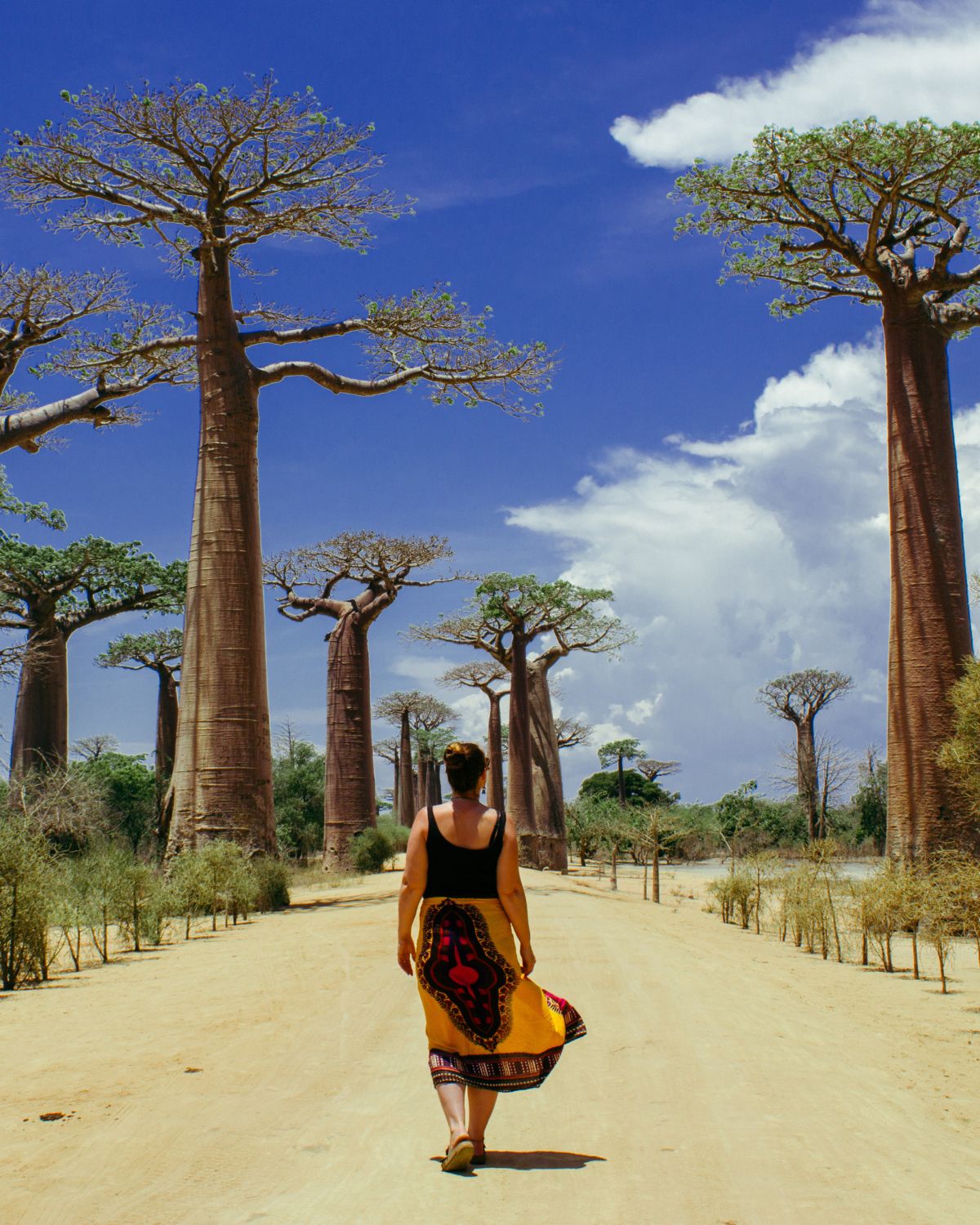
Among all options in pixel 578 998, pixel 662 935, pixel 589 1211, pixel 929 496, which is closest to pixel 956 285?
pixel 929 496

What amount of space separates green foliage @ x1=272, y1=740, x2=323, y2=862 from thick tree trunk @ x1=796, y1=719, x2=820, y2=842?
14.6 meters

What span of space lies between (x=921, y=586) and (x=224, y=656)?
8.06 meters

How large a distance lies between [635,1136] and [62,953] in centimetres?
616

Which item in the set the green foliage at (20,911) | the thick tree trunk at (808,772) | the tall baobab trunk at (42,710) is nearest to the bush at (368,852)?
the tall baobab trunk at (42,710)

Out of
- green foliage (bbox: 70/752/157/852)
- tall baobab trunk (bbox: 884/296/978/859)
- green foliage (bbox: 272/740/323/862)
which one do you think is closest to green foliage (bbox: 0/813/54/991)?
tall baobab trunk (bbox: 884/296/978/859)

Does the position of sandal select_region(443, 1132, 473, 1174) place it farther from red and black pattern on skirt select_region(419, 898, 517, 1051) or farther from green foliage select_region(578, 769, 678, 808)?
green foliage select_region(578, 769, 678, 808)

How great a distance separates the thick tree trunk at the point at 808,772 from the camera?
3272 centimetres

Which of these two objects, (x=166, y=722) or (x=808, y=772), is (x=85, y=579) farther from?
(x=808, y=772)

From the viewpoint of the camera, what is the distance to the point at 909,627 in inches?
499

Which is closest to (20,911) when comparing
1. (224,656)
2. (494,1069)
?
(494,1069)

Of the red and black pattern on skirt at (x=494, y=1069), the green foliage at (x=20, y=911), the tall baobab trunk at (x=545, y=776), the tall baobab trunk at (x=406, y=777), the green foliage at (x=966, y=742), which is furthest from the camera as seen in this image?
the tall baobab trunk at (x=406, y=777)

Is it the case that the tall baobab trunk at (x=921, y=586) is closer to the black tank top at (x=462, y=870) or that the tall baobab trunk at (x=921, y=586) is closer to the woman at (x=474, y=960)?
the woman at (x=474, y=960)

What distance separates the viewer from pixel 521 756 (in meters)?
25.6

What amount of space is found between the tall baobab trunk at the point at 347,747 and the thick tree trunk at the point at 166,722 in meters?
5.35
